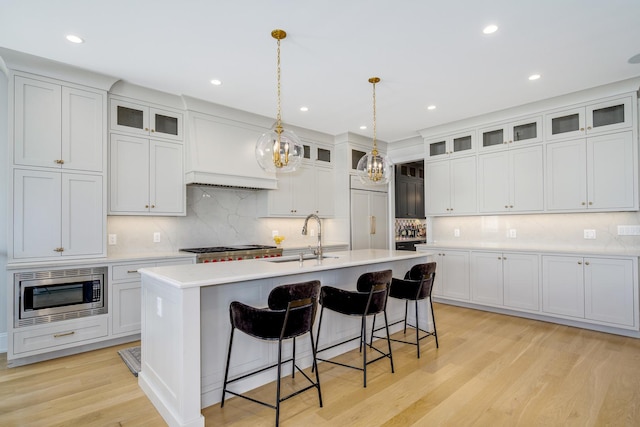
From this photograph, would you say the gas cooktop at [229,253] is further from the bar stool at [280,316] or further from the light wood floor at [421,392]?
the bar stool at [280,316]

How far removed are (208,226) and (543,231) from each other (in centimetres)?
463

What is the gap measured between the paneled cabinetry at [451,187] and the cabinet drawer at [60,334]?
477 cm

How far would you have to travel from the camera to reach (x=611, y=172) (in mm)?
3922

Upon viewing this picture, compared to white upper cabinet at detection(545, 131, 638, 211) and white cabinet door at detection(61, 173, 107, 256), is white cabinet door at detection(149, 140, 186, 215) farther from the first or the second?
white upper cabinet at detection(545, 131, 638, 211)

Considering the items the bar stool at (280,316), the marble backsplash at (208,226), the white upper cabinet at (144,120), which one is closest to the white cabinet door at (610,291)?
the marble backsplash at (208,226)

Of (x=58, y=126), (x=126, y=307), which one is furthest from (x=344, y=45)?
(x=126, y=307)

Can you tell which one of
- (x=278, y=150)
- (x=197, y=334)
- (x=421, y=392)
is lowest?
(x=421, y=392)

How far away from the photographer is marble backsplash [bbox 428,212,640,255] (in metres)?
4.09

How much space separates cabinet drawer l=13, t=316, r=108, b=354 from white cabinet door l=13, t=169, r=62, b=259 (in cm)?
68

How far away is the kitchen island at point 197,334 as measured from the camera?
2.04 meters

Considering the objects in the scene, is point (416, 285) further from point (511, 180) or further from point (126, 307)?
point (126, 307)

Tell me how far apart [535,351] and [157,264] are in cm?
400

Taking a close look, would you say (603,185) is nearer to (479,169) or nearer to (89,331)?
(479,169)

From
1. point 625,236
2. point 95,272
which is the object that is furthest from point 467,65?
point 95,272
